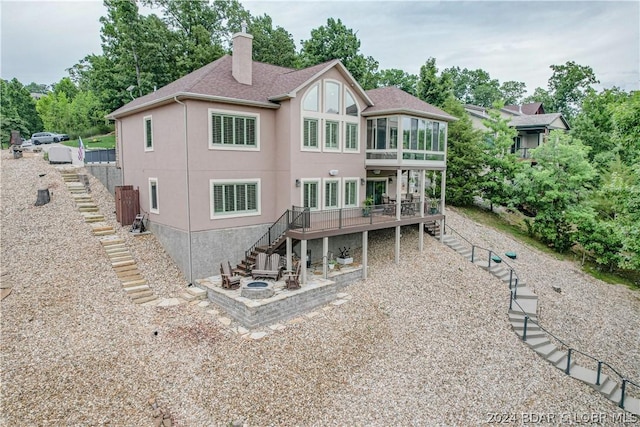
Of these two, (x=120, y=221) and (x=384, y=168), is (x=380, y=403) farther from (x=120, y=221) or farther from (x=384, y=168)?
(x=120, y=221)

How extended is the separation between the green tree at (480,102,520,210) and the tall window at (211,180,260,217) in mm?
18245

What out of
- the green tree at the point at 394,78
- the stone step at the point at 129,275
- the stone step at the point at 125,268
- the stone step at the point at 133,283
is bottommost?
the stone step at the point at 133,283

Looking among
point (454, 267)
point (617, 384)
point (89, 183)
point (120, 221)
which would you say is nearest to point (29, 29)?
point (89, 183)

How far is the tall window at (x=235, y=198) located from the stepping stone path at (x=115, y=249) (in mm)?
3729

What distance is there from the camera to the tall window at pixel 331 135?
17136mm

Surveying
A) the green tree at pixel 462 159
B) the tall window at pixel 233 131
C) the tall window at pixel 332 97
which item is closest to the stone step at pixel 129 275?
the tall window at pixel 233 131

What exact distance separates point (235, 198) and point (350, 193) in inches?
240

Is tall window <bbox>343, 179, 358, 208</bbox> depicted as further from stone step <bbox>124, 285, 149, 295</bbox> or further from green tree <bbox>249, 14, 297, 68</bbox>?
green tree <bbox>249, 14, 297, 68</bbox>

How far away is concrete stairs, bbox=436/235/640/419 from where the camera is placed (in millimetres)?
11126

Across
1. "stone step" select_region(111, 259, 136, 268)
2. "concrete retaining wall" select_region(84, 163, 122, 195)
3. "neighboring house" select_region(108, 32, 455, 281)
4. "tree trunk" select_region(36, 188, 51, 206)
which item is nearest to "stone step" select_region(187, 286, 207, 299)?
"neighboring house" select_region(108, 32, 455, 281)

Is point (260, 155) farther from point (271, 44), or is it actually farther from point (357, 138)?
point (271, 44)

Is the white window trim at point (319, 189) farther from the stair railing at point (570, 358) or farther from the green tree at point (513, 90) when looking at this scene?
the green tree at point (513, 90)

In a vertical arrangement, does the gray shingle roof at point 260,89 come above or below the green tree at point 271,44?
below

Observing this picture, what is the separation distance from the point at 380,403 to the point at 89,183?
19519mm
